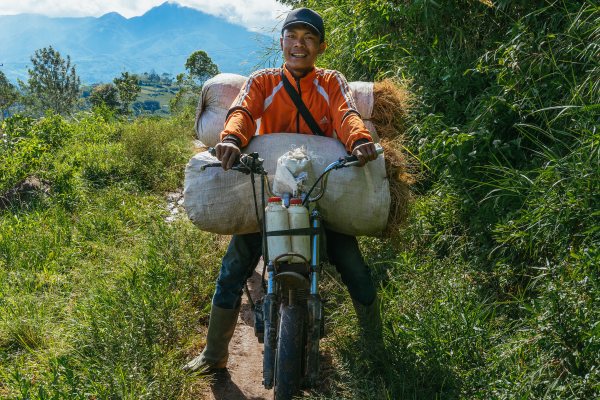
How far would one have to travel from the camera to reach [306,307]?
9.81ft

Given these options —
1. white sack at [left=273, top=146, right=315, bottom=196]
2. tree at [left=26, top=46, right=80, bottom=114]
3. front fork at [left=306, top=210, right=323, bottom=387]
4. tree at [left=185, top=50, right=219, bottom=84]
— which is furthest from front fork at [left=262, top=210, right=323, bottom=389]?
tree at [left=26, top=46, right=80, bottom=114]

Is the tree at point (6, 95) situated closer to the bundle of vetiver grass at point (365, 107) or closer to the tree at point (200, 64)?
the tree at point (200, 64)

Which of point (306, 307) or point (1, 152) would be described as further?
point (1, 152)

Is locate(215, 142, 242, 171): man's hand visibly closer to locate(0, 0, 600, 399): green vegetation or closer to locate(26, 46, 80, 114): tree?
locate(0, 0, 600, 399): green vegetation

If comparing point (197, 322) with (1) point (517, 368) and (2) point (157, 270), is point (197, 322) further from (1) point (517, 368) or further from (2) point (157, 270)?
(1) point (517, 368)

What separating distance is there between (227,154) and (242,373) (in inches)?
71.0

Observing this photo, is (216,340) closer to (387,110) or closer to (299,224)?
(299,224)

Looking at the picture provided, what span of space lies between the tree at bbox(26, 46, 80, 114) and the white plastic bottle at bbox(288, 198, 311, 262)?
241 ft

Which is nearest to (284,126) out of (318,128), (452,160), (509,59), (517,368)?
(318,128)

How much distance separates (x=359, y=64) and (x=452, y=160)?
123 inches

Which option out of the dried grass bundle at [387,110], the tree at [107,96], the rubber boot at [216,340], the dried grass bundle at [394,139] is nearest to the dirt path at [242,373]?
the rubber boot at [216,340]

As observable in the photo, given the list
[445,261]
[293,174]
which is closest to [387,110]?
[445,261]

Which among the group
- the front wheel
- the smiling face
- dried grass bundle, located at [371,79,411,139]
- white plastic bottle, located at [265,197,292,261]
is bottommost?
the front wheel

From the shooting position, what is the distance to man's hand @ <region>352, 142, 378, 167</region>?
3.08 metres
